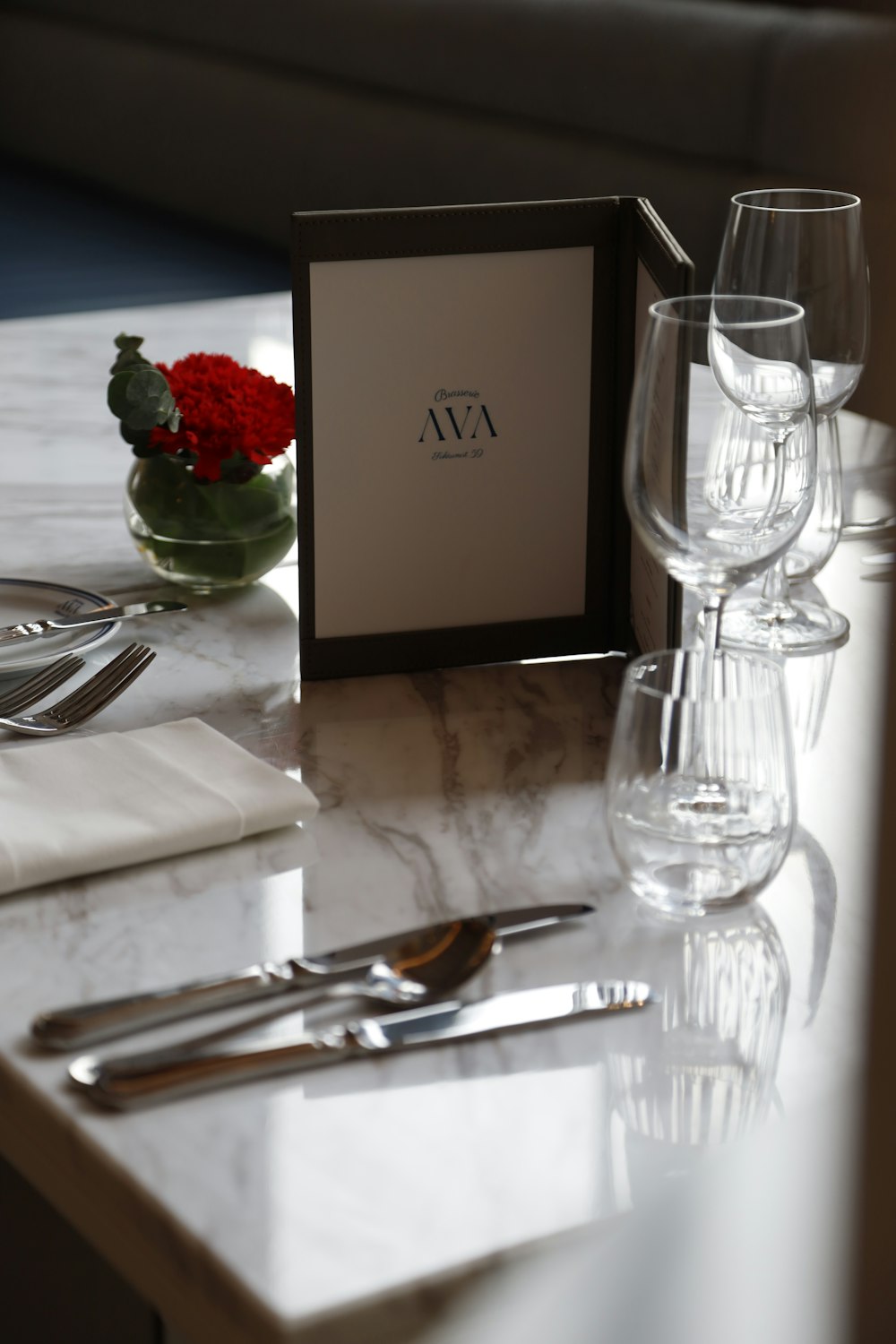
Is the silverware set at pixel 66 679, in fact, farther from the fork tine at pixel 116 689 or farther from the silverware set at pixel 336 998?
the silverware set at pixel 336 998

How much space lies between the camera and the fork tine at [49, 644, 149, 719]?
92 centimetres

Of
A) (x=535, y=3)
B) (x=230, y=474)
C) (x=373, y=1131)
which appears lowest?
(x=373, y=1131)

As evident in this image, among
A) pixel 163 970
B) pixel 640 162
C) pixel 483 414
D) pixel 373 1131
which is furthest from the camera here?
pixel 640 162

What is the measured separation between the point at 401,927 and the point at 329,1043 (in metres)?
0.11

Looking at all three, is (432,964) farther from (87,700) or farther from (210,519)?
(210,519)

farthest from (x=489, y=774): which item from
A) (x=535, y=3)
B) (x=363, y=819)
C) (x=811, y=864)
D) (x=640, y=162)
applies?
(x=535, y=3)

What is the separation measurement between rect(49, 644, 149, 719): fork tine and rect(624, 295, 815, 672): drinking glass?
1.09ft

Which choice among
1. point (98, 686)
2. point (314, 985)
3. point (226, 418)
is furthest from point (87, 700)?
point (314, 985)

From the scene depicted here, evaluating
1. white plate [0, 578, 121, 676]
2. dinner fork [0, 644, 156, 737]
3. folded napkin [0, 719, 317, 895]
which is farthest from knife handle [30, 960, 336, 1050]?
white plate [0, 578, 121, 676]

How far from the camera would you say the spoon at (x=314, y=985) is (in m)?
0.62

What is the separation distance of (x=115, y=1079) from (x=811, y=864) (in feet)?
1.16

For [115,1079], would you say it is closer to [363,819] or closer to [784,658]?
[363,819]

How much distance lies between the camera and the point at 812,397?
85 centimetres

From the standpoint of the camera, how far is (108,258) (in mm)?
5184
